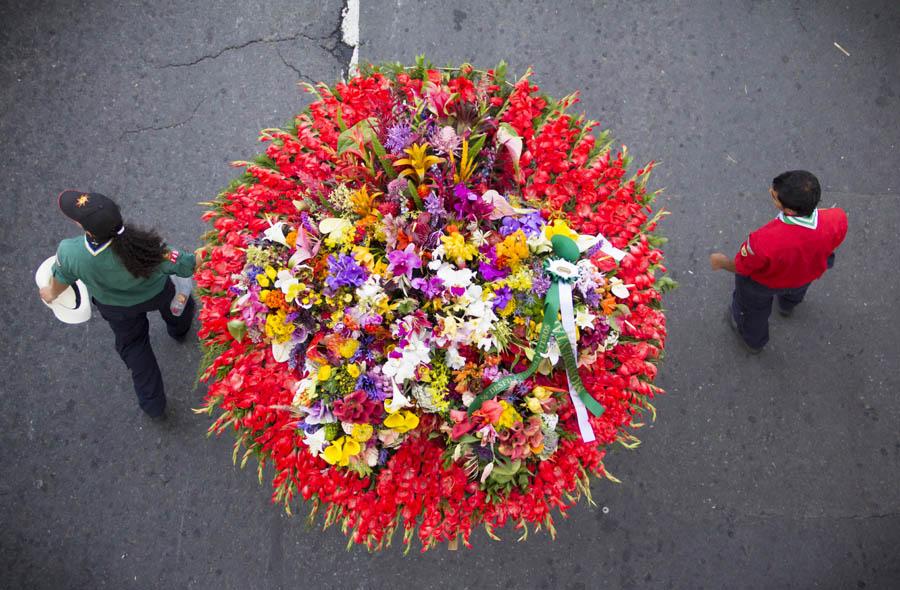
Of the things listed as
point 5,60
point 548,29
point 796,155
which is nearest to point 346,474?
point 548,29

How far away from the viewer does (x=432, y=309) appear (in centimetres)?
210

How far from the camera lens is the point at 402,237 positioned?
2.13 metres

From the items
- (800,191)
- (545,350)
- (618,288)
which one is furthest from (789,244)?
(545,350)

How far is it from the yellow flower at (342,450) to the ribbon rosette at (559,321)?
1.35 feet

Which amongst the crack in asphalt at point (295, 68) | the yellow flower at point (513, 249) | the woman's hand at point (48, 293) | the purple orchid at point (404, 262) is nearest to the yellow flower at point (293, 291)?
the purple orchid at point (404, 262)

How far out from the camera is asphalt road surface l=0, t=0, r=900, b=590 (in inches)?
138

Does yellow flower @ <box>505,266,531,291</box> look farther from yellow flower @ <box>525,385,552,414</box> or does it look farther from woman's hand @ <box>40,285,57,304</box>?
woman's hand @ <box>40,285,57,304</box>

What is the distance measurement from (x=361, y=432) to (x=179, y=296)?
1.76 m

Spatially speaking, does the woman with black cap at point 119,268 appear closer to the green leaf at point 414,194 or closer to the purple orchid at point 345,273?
the purple orchid at point 345,273

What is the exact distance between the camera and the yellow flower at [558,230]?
2.17 metres

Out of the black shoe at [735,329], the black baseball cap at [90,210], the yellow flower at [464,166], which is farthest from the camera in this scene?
the black shoe at [735,329]

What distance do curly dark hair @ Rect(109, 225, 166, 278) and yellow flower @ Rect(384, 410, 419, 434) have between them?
4.88ft

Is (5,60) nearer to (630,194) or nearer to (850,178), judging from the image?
(630,194)

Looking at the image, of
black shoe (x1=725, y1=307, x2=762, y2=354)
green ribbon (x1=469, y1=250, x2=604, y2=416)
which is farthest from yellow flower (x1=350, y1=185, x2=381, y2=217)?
black shoe (x1=725, y1=307, x2=762, y2=354)
